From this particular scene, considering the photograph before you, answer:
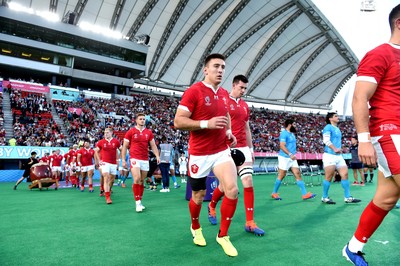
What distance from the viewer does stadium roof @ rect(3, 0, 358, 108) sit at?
123 ft

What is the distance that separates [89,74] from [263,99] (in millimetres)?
33161

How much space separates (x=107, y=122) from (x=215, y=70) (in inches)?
1115

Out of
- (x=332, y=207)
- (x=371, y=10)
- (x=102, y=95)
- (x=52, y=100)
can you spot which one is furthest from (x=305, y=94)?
(x=332, y=207)

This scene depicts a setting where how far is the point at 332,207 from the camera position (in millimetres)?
Result: 6891

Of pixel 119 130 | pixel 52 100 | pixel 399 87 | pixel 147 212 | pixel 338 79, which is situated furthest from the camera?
pixel 338 79

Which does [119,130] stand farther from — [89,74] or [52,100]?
[89,74]

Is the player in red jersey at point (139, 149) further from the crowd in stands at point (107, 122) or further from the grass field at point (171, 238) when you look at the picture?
the crowd in stands at point (107, 122)

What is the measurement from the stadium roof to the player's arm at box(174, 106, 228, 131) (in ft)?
121

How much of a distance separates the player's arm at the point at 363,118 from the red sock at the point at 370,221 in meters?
0.60

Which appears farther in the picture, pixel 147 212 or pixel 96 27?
pixel 96 27

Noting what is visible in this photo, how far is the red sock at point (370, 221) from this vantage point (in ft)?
8.92

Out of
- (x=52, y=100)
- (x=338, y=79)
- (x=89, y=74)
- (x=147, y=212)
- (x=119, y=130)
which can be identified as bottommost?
(x=147, y=212)

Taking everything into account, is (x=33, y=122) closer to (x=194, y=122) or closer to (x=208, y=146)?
(x=208, y=146)

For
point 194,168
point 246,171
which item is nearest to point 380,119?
point 194,168
